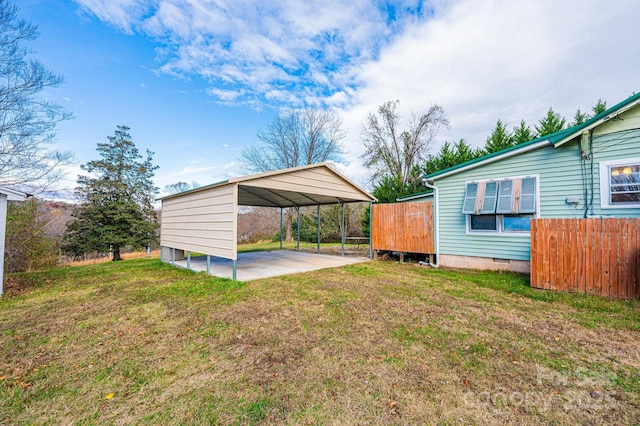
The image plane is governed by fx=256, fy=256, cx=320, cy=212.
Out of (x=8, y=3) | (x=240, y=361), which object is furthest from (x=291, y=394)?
→ (x=8, y=3)

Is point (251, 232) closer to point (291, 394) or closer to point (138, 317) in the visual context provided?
point (138, 317)

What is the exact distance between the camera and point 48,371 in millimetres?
2645

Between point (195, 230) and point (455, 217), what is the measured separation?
26.9ft

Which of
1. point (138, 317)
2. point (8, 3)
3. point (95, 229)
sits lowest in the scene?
point (138, 317)

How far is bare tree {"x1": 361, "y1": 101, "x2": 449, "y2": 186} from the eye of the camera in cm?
2003

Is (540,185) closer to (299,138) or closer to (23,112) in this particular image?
(23,112)

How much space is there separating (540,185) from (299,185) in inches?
254

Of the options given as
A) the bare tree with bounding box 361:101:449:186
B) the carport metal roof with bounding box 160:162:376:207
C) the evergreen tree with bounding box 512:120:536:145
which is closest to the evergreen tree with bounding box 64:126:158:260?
the carport metal roof with bounding box 160:162:376:207

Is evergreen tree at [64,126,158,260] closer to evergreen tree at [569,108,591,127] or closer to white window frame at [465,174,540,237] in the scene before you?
white window frame at [465,174,540,237]

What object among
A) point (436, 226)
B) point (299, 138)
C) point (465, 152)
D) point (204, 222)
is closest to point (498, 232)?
point (436, 226)

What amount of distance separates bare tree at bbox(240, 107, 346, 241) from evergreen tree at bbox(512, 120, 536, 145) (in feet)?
40.3

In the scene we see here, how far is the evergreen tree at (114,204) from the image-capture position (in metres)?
15.5

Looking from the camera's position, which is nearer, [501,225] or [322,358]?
[322,358]

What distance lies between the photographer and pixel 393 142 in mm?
20672
